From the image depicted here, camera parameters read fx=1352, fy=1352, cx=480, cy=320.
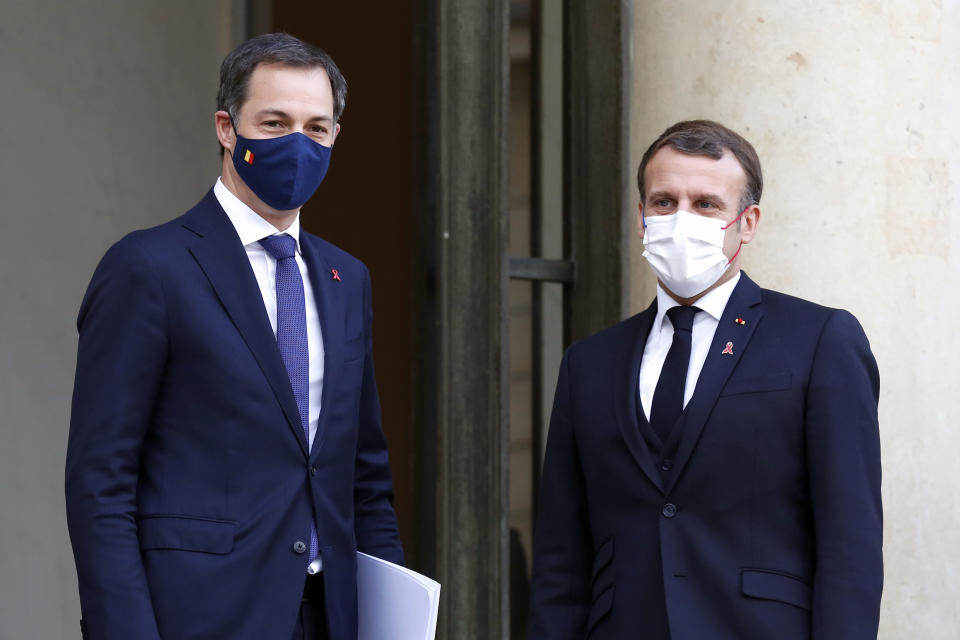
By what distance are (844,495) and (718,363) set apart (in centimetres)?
35

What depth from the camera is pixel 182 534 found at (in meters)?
2.35

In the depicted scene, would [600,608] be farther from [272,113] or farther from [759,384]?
[272,113]

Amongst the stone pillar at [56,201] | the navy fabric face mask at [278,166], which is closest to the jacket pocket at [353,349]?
the navy fabric face mask at [278,166]

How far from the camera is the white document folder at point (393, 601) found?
2.42 metres

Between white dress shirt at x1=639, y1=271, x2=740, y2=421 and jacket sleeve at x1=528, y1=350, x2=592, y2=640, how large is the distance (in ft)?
0.67

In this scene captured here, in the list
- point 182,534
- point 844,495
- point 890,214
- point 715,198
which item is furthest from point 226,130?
point 890,214

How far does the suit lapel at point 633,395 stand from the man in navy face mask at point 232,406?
0.52 m

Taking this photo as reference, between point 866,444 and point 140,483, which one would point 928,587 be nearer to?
point 866,444

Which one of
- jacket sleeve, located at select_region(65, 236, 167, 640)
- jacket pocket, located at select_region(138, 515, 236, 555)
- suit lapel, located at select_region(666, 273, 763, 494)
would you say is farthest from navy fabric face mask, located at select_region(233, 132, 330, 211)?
suit lapel, located at select_region(666, 273, 763, 494)

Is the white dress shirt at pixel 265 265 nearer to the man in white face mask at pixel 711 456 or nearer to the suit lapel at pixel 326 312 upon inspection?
the suit lapel at pixel 326 312

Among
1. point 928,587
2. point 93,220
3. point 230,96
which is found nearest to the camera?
point 230,96

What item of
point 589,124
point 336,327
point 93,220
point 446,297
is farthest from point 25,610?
point 336,327

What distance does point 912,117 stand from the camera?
3715mm

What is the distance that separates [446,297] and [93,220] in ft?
6.91
